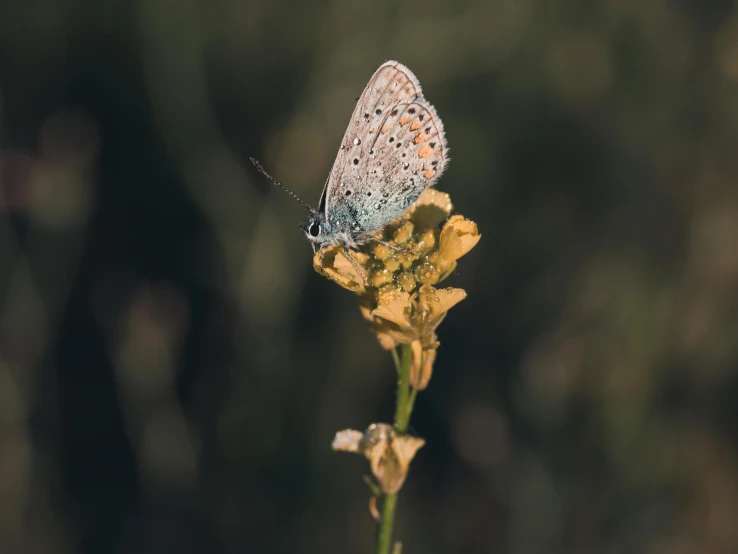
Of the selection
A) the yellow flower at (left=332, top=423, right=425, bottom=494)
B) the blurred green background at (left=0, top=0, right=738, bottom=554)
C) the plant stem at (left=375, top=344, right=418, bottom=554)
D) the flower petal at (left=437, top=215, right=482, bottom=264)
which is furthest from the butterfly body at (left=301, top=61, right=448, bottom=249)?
the blurred green background at (left=0, top=0, right=738, bottom=554)

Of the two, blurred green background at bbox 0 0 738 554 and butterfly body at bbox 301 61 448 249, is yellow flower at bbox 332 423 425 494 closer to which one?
butterfly body at bbox 301 61 448 249

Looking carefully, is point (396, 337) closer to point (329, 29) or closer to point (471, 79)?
point (329, 29)

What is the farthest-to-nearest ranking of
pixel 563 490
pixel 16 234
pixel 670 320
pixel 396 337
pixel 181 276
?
pixel 181 276 < pixel 16 234 < pixel 670 320 < pixel 563 490 < pixel 396 337

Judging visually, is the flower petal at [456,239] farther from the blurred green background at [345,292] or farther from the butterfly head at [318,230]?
the blurred green background at [345,292]

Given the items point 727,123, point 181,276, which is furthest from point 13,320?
point 727,123

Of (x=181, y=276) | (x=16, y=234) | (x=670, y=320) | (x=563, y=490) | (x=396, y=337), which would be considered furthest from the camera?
(x=181, y=276)

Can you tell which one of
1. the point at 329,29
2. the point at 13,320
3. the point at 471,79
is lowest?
the point at 13,320
